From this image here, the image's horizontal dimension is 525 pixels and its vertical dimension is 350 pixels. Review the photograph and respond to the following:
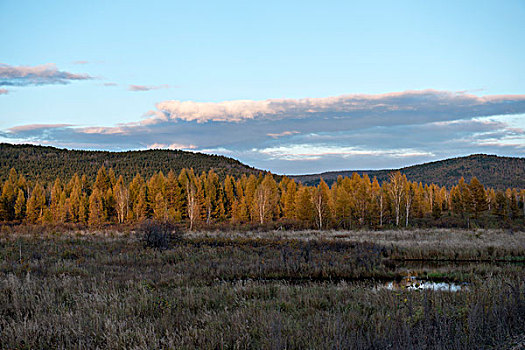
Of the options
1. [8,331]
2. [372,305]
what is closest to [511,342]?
[372,305]

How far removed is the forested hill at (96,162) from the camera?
98562 millimetres

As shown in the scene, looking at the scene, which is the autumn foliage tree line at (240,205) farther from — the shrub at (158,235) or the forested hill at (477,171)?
the forested hill at (477,171)

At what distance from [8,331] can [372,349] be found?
5768 mm

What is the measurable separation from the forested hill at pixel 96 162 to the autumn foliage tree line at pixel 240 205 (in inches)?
1388

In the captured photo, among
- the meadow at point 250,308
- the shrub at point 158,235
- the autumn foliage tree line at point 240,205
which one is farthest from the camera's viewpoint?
the autumn foliage tree line at point 240,205

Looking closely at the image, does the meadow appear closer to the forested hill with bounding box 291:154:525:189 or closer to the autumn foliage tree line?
the autumn foliage tree line

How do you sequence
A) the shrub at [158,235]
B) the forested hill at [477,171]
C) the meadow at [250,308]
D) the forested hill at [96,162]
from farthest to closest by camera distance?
the forested hill at [477,171], the forested hill at [96,162], the shrub at [158,235], the meadow at [250,308]

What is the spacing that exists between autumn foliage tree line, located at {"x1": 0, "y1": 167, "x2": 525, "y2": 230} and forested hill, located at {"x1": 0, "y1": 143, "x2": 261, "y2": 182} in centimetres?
3525

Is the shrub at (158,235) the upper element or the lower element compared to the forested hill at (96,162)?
lower

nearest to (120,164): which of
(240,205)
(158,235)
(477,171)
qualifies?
(240,205)

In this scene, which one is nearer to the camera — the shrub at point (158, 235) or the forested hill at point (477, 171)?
the shrub at point (158, 235)

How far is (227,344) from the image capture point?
5.04 metres

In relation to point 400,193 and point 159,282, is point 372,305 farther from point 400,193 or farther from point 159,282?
point 400,193

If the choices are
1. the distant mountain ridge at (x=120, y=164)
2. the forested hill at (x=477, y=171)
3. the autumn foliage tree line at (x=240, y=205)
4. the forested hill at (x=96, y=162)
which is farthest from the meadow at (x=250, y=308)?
the forested hill at (x=477, y=171)
